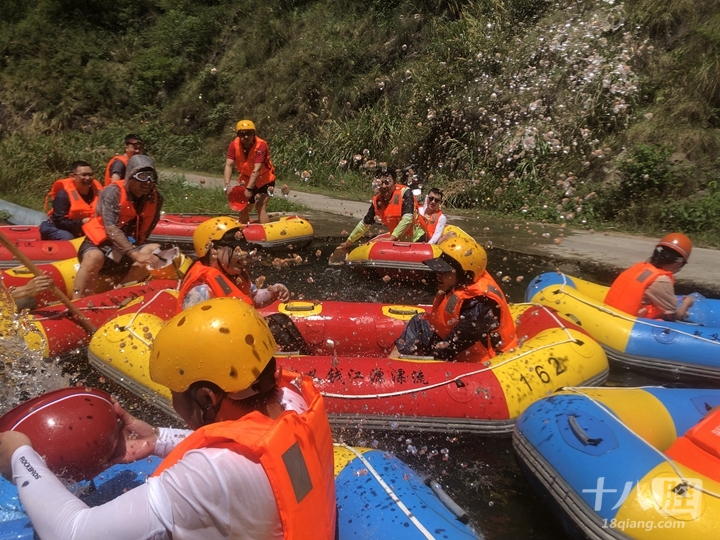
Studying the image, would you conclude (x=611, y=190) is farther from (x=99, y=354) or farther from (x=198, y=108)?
(x=198, y=108)

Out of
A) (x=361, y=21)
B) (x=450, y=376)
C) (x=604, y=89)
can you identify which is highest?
(x=361, y=21)

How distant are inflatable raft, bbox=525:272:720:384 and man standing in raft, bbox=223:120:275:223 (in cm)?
473

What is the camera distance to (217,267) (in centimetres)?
424

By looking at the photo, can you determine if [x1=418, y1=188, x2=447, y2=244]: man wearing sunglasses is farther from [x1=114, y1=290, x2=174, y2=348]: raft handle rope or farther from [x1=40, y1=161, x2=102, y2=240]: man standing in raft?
[x1=40, y1=161, x2=102, y2=240]: man standing in raft

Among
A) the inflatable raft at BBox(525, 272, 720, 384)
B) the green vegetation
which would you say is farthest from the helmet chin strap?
the green vegetation

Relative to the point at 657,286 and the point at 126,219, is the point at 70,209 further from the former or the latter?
the point at 657,286

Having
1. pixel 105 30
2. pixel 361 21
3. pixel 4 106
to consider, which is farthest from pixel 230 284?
pixel 105 30

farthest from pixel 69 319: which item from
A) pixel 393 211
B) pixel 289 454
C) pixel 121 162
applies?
pixel 393 211

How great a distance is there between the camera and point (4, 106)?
63.9 ft

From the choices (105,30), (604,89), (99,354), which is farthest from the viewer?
(105,30)

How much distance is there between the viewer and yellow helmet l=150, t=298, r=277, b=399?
6.12 ft

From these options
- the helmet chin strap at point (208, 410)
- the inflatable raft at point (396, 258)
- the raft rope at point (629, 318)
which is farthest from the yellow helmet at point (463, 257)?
the inflatable raft at point (396, 258)

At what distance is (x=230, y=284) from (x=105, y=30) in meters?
22.2

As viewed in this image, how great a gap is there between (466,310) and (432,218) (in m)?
3.86
